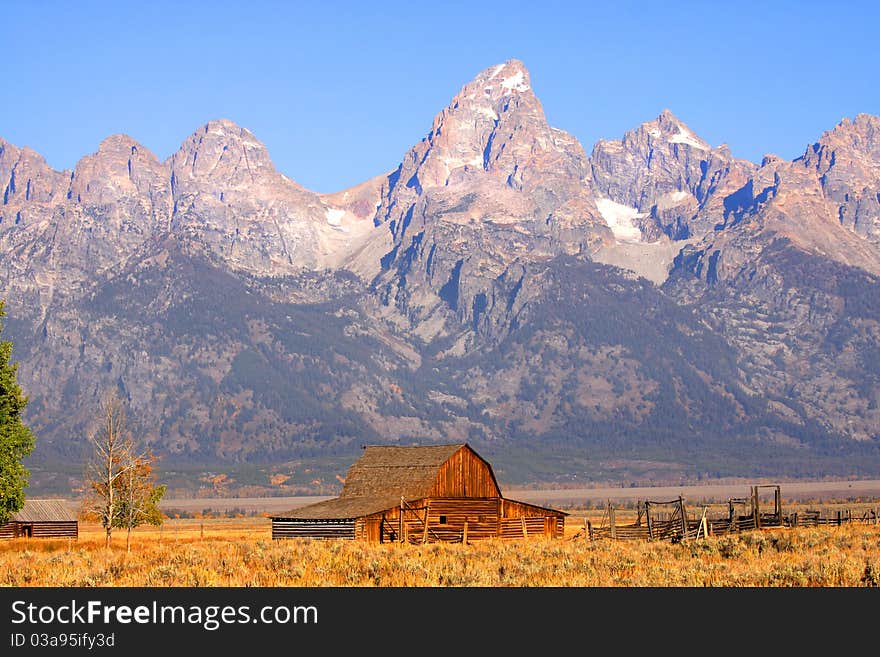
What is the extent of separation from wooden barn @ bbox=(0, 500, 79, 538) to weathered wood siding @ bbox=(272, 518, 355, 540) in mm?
22057

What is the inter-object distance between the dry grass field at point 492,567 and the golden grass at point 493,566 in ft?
0.12

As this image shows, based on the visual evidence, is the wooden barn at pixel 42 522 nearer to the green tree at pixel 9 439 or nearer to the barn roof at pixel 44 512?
the barn roof at pixel 44 512

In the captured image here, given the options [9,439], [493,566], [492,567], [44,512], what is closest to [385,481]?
[44,512]

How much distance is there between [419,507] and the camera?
Result: 78438 mm

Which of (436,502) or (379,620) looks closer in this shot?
(379,620)

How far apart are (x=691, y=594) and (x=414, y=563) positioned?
14055 mm

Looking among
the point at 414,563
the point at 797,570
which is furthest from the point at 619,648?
the point at 414,563

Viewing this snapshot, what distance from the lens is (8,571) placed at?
40.8m

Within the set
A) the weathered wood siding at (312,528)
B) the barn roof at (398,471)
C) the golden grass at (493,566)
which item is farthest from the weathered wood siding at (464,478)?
the golden grass at (493,566)

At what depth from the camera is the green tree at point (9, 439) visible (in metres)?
51.8

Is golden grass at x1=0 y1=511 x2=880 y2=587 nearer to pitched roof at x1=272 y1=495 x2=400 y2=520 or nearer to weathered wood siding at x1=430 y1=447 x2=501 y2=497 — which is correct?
pitched roof at x1=272 y1=495 x2=400 y2=520

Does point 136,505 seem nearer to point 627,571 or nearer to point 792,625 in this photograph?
point 627,571

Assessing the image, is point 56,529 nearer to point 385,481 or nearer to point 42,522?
point 42,522

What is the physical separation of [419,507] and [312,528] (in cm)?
618
